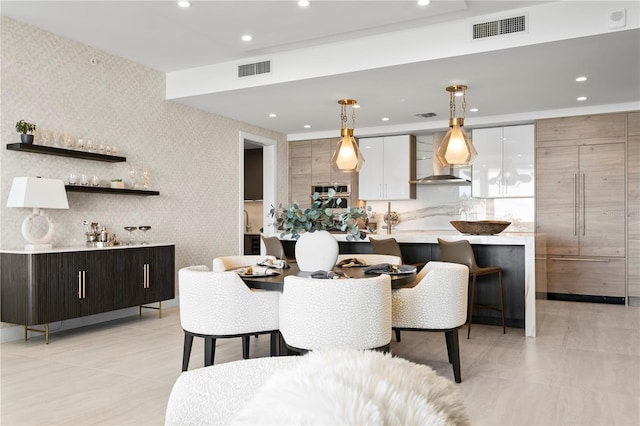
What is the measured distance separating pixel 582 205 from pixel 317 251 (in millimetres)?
4637

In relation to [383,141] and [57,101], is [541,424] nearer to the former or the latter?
[57,101]

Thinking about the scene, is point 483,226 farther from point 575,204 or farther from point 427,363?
point 575,204

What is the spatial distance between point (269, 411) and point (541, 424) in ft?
7.04

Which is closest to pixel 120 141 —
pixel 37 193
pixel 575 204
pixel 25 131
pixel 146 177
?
pixel 146 177

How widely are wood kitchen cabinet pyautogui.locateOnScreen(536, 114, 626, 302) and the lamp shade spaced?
18.2 ft

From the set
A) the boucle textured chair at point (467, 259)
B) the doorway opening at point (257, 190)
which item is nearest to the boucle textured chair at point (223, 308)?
the boucle textured chair at point (467, 259)

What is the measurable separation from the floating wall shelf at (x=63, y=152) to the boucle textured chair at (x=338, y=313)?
2.85 metres

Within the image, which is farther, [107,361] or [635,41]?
[635,41]

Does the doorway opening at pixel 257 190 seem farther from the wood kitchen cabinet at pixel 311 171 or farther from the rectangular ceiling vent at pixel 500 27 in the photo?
the rectangular ceiling vent at pixel 500 27

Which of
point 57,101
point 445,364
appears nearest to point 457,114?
point 445,364

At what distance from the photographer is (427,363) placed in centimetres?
344

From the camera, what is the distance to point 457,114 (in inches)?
248

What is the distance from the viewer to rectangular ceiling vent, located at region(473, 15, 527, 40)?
389cm

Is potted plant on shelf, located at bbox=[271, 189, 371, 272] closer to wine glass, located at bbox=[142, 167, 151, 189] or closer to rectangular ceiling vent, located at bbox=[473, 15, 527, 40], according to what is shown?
rectangular ceiling vent, located at bbox=[473, 15, 527, 40]
